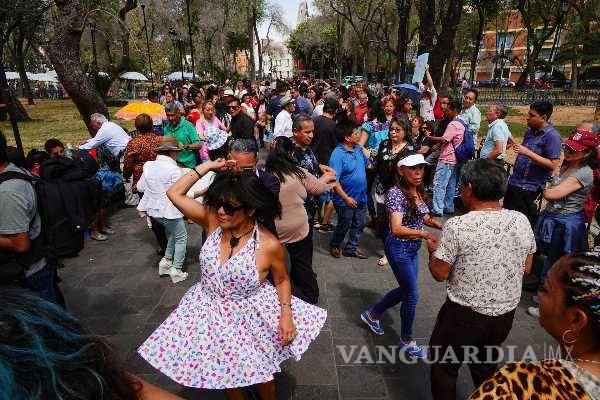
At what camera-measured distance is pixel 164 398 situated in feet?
4.52

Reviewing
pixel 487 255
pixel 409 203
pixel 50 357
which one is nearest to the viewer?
pixel 50 357

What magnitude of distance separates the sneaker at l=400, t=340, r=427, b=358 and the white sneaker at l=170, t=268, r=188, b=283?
276 cm

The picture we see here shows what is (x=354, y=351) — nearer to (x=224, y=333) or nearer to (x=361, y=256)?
(x=224, y=333)

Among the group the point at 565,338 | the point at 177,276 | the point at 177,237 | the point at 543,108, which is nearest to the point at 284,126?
the point at 177,237

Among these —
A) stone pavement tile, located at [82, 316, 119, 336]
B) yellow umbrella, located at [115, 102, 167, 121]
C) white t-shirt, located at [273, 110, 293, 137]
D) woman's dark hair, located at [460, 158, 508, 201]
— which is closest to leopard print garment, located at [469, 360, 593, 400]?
woman's dark hair, located at [460, 158, 508, 201]

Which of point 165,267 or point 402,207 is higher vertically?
point 402,207

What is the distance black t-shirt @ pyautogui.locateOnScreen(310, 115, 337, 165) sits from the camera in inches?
261

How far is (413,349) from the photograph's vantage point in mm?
3428

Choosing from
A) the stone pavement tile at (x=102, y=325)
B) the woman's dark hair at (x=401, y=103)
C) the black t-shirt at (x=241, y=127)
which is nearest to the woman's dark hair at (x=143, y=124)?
the black t-shirt at (x=241, y=127)

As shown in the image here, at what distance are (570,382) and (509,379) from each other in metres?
0.18

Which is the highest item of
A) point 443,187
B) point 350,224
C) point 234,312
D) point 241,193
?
point 241,193

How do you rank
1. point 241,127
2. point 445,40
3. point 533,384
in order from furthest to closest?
point 445,40
point 241,127
point 533,384

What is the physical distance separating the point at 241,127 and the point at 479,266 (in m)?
5.91

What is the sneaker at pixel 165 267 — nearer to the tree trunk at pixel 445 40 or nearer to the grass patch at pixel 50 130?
the tree trunk at pixel 445 40
